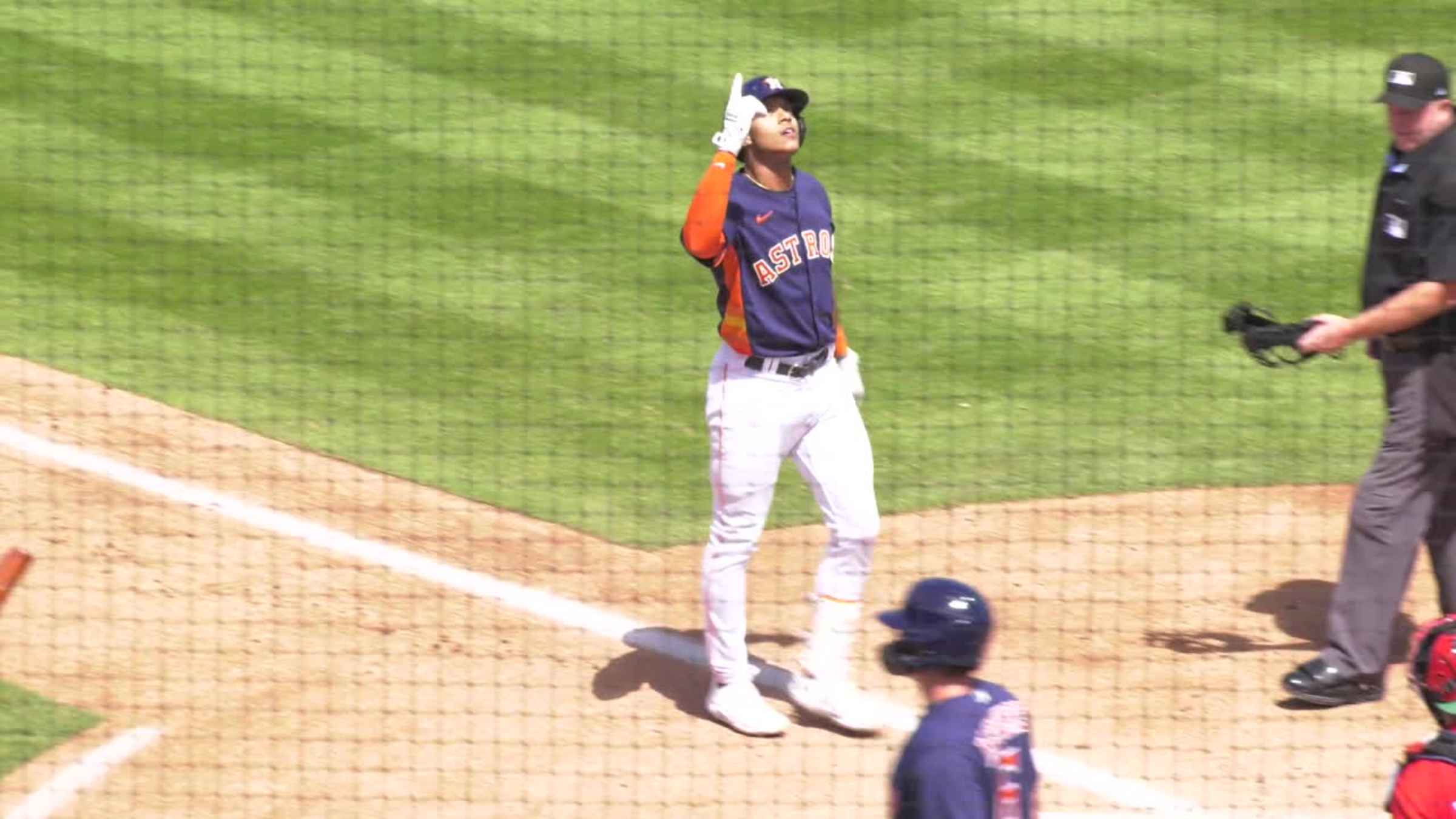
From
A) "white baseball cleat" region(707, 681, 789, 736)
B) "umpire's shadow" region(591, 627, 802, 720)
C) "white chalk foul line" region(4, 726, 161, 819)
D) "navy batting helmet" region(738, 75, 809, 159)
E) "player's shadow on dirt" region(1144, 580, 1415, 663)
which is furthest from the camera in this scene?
"player's shadow on dirt" region(1144, 580, 1415, 663)

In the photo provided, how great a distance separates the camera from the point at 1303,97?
457 inches

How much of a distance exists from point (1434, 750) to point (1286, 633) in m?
2.78

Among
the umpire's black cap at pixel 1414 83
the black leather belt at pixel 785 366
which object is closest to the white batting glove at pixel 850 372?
the black leather belt at pixel 785 366

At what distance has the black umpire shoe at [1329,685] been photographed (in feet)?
21.0

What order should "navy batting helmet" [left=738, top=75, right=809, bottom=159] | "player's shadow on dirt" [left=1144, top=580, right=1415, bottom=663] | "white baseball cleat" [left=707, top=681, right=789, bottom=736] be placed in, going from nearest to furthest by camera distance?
1. "navy batting helmet" [left=738, top=75, right=809, bottom=159]
2. "white baseball cleat" [left=707, top=681, right=789, bottom=736]
3. "player's shadow on dirt" [left=1144, top=580, right=1415, bottom=663]

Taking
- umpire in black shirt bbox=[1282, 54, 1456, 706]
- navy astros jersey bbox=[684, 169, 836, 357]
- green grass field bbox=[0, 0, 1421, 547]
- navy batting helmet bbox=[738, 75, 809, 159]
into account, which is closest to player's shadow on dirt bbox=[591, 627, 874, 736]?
green grass field bbox=[0, 0, 1421, 547]

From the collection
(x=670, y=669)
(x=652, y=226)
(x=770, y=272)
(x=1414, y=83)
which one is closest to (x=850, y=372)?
(x=770, y=272)

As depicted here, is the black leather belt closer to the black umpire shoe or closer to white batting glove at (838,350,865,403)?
white batting glove at (838,350,865,403)

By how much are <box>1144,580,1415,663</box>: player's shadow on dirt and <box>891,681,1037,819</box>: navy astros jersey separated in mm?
2869

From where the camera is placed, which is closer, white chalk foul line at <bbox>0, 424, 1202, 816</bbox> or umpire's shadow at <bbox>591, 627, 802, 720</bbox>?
white chalk foul line at <bbox>0, 424, 1202, 816</bbox>

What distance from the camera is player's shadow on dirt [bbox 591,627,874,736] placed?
259 inches

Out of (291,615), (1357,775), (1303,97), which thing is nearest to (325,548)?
(291,615)

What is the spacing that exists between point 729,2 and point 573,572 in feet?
19.7

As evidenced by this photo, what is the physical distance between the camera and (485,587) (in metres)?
7.27
